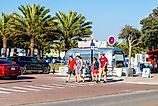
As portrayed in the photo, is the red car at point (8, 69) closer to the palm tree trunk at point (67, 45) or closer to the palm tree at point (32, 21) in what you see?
the palm tree at point (32, 21)

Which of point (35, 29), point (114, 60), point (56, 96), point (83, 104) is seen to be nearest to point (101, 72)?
point (56, 96)

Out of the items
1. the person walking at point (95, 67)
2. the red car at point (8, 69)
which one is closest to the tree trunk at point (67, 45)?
the red car at point (8, 69)

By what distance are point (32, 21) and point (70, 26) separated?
8271 millimetres

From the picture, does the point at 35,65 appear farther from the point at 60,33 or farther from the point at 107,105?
the point at 60,33

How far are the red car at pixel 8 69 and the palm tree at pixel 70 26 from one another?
3625cm

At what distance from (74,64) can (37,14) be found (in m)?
34.9

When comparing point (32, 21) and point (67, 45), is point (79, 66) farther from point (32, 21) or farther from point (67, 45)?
point (67, 45)

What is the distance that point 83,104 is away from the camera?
15.4m

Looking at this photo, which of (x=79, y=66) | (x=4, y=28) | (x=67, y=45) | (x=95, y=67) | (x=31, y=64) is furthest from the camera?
(x=4, y=28)

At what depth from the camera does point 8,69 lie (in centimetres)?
2859

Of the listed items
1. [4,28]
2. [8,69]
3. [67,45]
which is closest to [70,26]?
[67,45]

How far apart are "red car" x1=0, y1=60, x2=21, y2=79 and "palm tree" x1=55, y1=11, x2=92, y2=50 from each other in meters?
36.2

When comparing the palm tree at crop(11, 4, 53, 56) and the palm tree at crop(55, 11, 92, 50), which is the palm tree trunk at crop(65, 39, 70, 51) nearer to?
the palm tree at crop(55, 11, 92, 50)

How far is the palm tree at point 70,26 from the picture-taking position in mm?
65875
